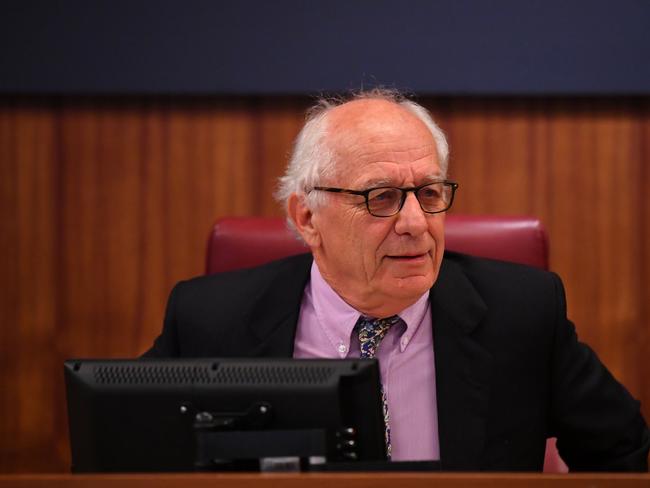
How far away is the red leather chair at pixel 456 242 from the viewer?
1953mm

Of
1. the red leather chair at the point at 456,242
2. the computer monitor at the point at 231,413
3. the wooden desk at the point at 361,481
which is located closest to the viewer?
the wooden desk at the point at 361,481

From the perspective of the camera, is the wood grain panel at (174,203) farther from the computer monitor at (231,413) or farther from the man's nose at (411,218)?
the computer monitor at (231,413)

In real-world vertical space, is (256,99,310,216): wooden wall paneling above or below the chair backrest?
above

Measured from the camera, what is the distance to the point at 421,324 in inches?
70.0

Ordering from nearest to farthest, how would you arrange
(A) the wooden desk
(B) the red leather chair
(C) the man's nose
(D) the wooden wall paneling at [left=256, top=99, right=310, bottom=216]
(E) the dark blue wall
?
(A) the wooden desk
(C) the man's nose
(B) the red leather chair
(E) the dark blue wall
(D) the wooden wall paneling at [left=256, top=99, right=310, bottom=216]

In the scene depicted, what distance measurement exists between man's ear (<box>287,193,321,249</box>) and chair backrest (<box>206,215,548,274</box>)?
0.16 metres

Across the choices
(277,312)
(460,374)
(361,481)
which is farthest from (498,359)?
(361,481)

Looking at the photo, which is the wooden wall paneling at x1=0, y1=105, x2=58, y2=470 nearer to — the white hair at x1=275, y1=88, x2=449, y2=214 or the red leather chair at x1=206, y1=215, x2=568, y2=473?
the red leather chair at x1=206, y1=215, x2=568, y2=473

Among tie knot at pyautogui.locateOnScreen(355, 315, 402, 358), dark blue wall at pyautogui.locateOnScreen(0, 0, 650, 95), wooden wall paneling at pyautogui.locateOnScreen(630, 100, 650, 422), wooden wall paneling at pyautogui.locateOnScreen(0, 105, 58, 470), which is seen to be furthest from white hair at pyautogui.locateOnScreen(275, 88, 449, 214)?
wooden wall paneling at pyautogui.locateOnScreen(0, 105, 58, 470)

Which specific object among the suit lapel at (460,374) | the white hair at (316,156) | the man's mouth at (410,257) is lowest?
the suit lapel at (460,374)

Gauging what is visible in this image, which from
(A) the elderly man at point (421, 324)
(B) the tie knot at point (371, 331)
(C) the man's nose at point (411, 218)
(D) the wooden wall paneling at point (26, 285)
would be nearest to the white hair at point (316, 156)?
(A) the elderly man at point (421, 324)

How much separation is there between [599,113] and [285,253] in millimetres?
1124

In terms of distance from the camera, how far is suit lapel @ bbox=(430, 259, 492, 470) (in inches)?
64.9

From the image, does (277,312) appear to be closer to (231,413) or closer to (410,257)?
(410,257)
